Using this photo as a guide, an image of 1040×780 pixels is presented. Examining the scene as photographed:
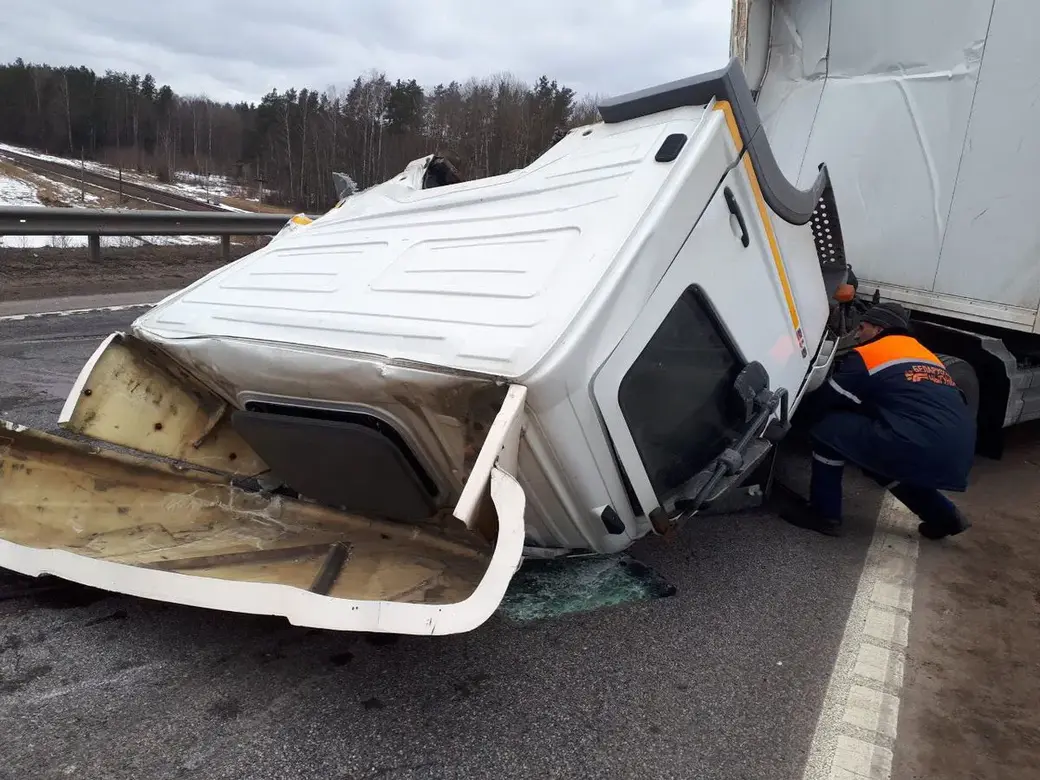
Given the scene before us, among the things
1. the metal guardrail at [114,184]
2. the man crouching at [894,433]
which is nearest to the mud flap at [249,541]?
the man crouching at [894,433]

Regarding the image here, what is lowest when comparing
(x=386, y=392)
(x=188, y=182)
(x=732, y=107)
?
(x=188, y=182)

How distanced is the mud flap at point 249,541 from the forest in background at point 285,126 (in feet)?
88.0

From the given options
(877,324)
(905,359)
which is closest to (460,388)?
(905,359)

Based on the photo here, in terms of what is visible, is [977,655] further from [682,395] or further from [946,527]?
[682,395]

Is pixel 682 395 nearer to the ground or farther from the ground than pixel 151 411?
farther from the ground

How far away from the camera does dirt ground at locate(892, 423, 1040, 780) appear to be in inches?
82.5

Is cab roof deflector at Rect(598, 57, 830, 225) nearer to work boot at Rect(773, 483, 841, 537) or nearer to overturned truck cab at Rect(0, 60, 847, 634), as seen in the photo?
overturned truck cab at Rect(0, 60, 847, 634)

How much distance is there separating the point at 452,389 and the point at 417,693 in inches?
33.3

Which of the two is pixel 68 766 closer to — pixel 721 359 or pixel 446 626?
pixel 446 626

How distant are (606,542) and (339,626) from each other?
38.9 inches

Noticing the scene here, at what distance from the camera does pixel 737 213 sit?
8.27 feet

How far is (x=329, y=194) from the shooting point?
1334 inches

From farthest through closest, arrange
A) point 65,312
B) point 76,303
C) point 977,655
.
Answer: point 76,303
point 65,312
point 977,655

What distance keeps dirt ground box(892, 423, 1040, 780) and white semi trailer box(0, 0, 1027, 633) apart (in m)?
0.86
